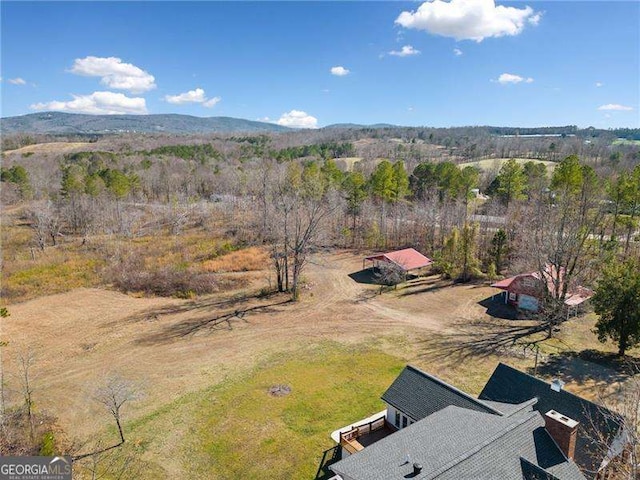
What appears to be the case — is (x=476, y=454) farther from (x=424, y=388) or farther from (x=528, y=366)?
(x=528, y=366)

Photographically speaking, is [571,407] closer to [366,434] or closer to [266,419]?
Result: [366,434]

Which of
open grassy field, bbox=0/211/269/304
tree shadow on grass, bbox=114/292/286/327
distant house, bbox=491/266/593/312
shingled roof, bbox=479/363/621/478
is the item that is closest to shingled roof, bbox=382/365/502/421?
shingled roof, bbox=479/363/621/478

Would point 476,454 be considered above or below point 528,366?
above

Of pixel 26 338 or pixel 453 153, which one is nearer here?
pixel 26 338

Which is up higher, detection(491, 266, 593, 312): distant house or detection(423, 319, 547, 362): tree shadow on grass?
detection(491, 266, 593, 312): distant house

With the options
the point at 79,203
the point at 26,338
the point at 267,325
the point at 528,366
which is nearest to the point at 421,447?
the point at 528,366

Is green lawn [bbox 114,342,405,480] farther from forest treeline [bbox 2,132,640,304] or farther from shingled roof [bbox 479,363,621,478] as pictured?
forest treeline [bbox 2,132,640,304]

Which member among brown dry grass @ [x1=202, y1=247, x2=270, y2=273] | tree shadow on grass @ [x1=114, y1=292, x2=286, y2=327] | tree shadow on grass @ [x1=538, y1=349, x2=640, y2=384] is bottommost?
tree shadow on grass @ [x1=538, y1=349, x2=640, y2=384]
